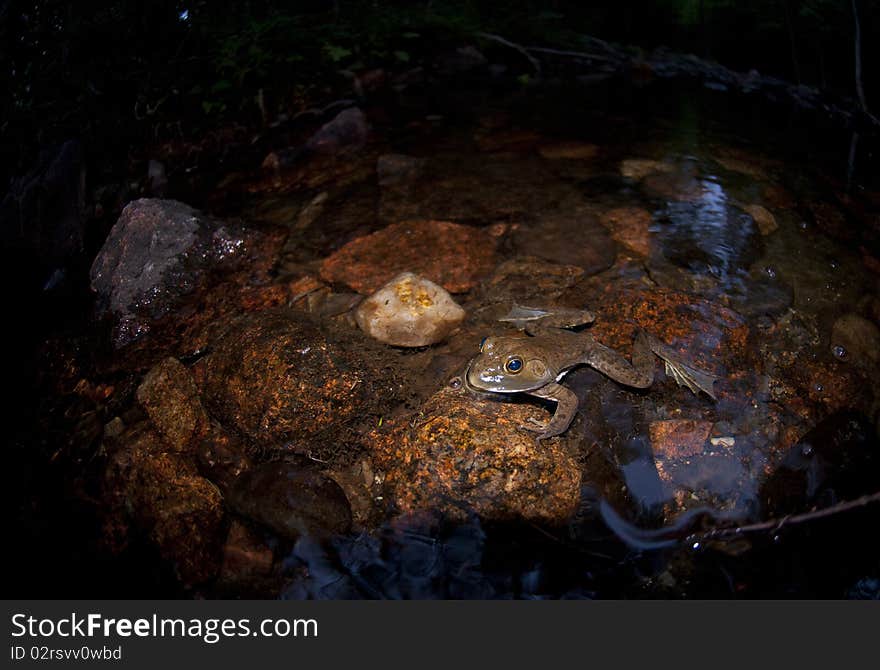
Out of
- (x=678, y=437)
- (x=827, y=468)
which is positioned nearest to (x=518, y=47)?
(x=678, y=437)

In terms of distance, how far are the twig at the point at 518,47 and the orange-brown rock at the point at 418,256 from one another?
753cm

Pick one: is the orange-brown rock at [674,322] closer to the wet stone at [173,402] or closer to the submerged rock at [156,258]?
the wet stone at [173,402]

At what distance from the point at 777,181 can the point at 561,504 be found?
5.32 m

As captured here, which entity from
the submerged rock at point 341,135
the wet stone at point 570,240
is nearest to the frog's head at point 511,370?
the wet stone at point 570,240

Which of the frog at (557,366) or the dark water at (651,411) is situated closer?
the dark water at (651,411)

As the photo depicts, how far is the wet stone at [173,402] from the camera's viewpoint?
131 inches

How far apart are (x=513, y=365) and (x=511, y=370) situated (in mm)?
39

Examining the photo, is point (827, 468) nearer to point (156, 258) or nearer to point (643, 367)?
point (643, 367)

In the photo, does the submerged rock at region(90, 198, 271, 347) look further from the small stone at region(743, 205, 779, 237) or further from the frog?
the small stone at region(743, 205, 779, 237)

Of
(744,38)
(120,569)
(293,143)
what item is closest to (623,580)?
(120,569)

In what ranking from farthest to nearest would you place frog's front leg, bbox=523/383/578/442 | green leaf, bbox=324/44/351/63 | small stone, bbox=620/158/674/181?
green leaf, bbox=324/44/351/63 < small stone, bbox=620/158/674/181 < frog's front leg, bbox=523/383/578/442

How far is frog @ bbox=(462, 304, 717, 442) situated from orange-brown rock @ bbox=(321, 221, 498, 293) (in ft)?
3.56

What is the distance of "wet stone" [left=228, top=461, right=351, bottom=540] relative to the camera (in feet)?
9.20

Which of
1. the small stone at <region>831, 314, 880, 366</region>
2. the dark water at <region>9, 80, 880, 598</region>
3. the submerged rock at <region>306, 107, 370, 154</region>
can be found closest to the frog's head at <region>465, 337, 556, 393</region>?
the dark water at <region>9, 80, 880, 598</region>
